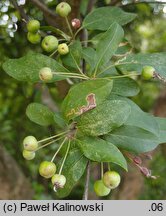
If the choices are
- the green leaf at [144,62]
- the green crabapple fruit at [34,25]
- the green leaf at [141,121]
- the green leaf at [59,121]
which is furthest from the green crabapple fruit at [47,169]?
the green crabapple fruit at [34,25]

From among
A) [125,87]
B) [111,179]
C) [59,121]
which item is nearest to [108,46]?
[125,87]

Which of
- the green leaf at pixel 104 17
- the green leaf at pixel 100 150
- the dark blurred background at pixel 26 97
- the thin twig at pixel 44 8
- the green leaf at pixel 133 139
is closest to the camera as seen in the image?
the green leaf at pixel 100 150

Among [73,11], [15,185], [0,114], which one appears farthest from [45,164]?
[0,114]

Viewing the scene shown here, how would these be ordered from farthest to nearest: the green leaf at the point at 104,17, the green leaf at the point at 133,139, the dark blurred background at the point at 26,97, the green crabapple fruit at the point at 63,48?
1. the dark blurred background at the point at 26,97
2. the green leaf at the point at 104,17
3. the green crabapple fruit at the point at 63,48
4. the green leaf at the point at 133,139

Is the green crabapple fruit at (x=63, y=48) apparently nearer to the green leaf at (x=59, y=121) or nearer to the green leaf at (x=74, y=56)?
the green leaf at (x=74, y=56)

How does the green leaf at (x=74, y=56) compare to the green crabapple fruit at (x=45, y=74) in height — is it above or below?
above

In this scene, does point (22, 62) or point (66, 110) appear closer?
point (66, 110)

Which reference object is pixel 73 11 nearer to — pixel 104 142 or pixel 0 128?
pixel 104 142
